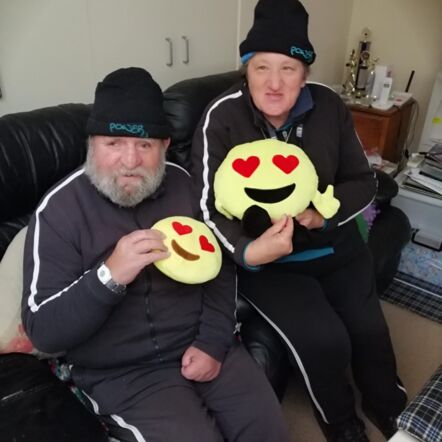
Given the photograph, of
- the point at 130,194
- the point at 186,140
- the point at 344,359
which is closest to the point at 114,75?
the point at 130,194

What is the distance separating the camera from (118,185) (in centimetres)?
100

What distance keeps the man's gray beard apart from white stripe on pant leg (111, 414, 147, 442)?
0.49 m

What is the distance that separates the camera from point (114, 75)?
3.34 ft

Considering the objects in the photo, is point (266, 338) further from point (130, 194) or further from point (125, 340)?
point (130, 194)

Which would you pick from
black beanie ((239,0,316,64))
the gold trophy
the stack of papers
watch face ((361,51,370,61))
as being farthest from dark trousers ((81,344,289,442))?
watch face ((361,51,370,61))

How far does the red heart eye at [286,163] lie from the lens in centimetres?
105

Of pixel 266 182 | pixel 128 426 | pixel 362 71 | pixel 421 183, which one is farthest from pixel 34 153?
pixel 362 71

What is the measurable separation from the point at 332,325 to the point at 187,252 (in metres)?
0.51

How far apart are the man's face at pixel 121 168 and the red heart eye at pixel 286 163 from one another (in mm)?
311

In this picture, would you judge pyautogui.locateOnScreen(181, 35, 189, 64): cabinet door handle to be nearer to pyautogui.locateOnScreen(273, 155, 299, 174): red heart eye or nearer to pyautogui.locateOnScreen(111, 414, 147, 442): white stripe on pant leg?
pyautogui.locateOnScreen(273, 155, 299, 174): red heart eye

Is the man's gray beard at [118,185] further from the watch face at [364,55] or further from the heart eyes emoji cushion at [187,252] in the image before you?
the watch face at [364,55]

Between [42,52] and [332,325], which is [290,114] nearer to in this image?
[332,325]

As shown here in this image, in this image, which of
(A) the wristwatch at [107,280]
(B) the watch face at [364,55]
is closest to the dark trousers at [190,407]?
(A) the wristwatch at [107,280]

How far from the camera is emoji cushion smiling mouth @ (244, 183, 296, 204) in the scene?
1.04 m
